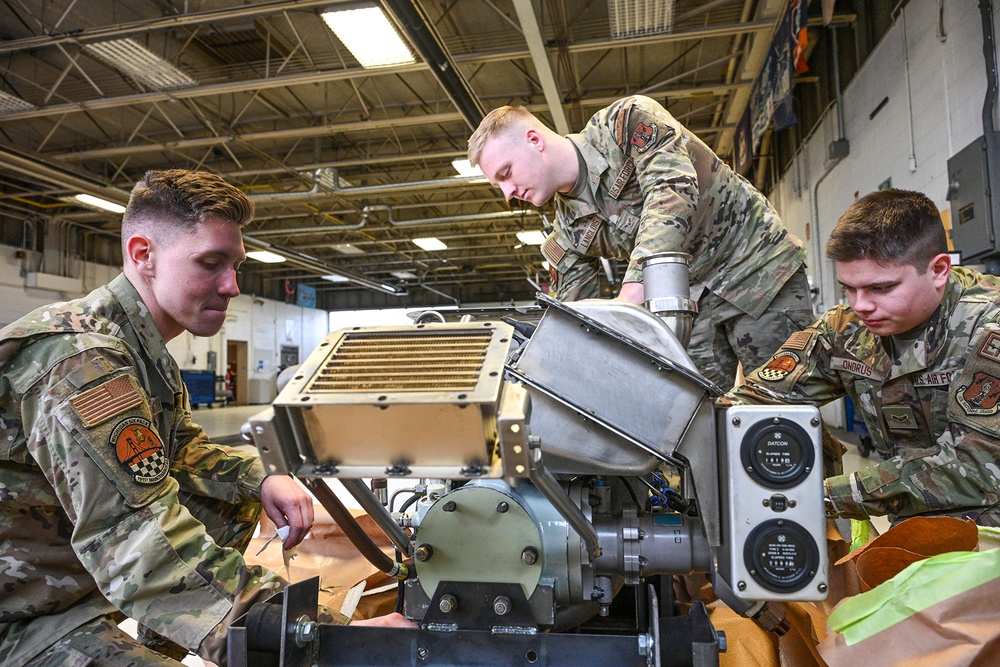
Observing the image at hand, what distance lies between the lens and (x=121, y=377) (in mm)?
1107

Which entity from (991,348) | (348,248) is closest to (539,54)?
(991,348)

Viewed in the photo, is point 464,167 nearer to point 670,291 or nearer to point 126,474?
point 670,291

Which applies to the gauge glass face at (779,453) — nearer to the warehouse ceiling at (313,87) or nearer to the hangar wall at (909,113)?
the hangar wall at (909,113)

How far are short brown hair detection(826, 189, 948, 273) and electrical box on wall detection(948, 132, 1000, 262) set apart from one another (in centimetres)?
222

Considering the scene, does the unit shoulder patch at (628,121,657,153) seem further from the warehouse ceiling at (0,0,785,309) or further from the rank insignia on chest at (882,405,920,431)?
the warehouse ceiling at (0,0,785,309)

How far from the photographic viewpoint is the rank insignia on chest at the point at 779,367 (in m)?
1.66

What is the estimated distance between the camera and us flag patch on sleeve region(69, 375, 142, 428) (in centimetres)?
105

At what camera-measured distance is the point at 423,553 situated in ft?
3.55

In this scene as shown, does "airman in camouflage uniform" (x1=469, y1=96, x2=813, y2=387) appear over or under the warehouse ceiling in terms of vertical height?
under

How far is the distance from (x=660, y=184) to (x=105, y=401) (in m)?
1.29

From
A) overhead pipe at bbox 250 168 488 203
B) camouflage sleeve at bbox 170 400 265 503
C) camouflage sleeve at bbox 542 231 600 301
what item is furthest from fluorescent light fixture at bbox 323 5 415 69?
camouflage sleeve at bbox 170 400 265 503

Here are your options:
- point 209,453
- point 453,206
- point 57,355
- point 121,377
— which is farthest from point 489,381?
point 453,206

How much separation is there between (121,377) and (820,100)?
7187 mm

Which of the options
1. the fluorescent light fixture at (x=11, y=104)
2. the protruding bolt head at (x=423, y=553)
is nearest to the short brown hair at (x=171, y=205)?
the protruding bolt head at (x=423, y=553)
